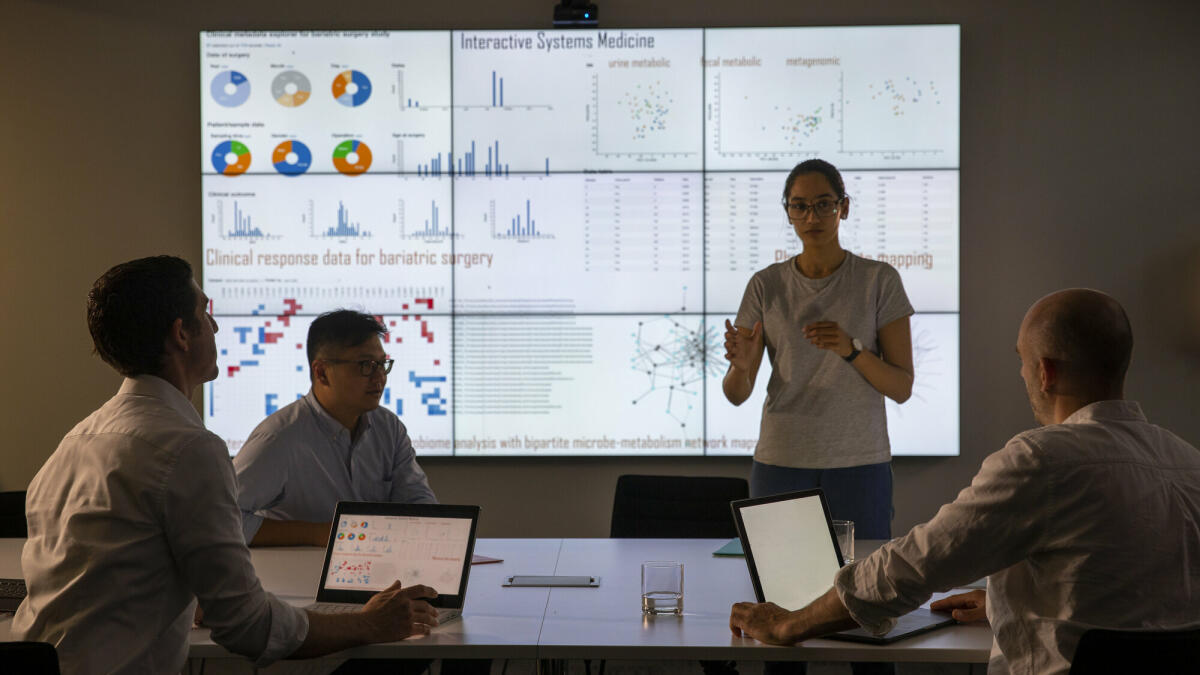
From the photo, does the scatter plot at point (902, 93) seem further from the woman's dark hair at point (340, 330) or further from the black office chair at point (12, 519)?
the black office chair at point (12, 519)

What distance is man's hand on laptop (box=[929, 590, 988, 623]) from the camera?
6.70 feet

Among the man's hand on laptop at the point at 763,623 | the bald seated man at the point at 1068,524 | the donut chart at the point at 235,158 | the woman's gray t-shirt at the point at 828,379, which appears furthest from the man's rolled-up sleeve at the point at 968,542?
the donut chart at the point at 235,158

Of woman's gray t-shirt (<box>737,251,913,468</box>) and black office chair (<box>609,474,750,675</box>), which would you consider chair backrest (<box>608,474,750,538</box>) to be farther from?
woman's gray t-shirt (<box>737,251,913,468</box>)

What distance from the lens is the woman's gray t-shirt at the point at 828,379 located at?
3160mm

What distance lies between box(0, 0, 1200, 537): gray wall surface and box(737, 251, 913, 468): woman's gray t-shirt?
4.46ft

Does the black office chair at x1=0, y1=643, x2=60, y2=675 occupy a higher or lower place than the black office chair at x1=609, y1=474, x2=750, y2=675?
higher

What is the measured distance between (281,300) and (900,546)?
136 inches

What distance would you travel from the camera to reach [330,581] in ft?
7.13

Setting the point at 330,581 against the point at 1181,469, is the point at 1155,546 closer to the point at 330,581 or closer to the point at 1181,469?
the point at 1181,469

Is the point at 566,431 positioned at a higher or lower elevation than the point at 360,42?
lower

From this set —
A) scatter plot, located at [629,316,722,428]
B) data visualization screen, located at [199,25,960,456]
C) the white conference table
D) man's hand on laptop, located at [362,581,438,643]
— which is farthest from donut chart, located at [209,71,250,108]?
man's hand on laptop, located at [362,581,438,643]

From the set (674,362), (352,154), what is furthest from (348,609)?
(352,154)

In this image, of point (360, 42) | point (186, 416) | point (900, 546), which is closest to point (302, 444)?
point (186, 416)

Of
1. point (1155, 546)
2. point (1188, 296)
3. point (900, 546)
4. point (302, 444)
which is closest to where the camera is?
point (1155, 546)
